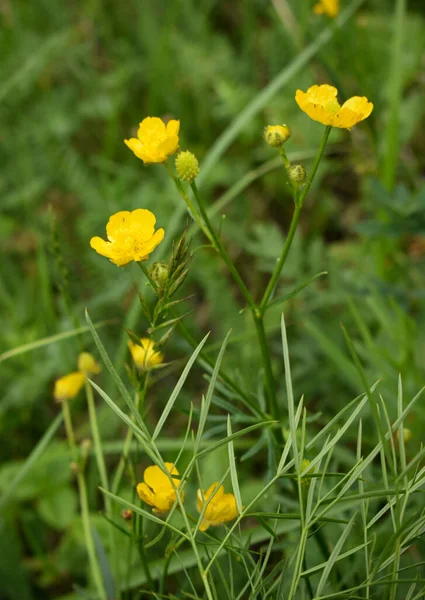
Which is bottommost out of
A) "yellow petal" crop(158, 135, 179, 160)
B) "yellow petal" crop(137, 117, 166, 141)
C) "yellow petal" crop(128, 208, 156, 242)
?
"yellow petal" crop(128, 208, 156, 242)

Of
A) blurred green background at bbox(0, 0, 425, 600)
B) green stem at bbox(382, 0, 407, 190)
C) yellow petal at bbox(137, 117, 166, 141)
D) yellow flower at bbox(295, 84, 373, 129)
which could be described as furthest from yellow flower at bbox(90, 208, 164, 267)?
green stem at bbox(382, 0, 407, 190)

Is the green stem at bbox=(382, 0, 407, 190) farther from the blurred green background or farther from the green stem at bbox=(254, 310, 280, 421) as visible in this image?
the green stem at bbox=(254, 310, 280, 421)

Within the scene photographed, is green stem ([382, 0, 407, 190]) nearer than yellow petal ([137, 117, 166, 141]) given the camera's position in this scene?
No

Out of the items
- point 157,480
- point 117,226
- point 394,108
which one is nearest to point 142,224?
point 117,226

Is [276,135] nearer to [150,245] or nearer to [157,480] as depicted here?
[150,245]

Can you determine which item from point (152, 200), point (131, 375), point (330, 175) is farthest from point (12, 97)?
point (131, 375)

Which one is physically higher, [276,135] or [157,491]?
[276,135]

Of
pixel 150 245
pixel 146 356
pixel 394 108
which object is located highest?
pixel 150 245

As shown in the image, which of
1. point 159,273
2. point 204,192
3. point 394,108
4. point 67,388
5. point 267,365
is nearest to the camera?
point 159,273
